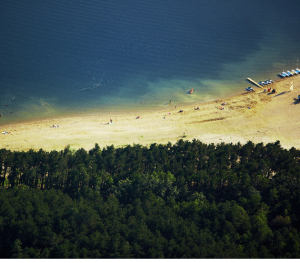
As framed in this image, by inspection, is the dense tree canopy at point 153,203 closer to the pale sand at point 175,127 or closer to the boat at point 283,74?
the pale sand at point 175,127

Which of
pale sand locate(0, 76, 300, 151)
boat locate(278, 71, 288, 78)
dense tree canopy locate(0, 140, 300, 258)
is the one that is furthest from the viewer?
boat locate(278, 71, 288, 78)

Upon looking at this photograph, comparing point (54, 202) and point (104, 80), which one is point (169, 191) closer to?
point (54, 202)

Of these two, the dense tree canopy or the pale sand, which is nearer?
the dense tree canopy

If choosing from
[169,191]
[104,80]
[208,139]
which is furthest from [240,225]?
Result: [104,80]

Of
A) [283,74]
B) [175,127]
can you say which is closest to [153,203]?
[175,127]

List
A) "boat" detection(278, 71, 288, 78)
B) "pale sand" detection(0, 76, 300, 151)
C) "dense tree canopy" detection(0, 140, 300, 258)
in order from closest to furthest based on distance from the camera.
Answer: "dense tree canopy" detection(0, 140, 300, 258), "pale sand" detection(0, 76, 300, 151), "boat" detection(278, 71, 288, 78)

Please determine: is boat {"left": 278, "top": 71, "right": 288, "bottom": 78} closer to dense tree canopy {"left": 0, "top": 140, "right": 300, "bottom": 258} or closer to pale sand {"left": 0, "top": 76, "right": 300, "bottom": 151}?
pale sand {"left": 0, "top": 76, "right": 300, "bottom": 151}

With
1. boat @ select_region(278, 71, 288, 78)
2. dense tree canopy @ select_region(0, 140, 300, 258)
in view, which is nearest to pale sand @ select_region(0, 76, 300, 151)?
dense tree canopy @ select_region(0, 140, 300, 258)
